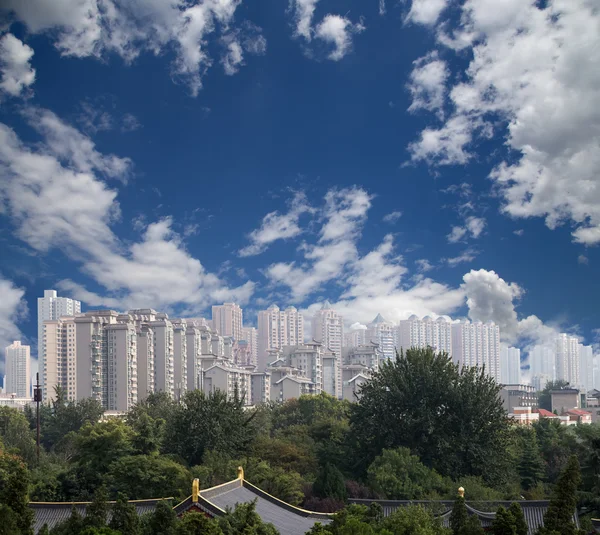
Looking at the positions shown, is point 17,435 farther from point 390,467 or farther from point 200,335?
point 200,335

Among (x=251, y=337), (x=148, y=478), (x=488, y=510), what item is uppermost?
(x=251, y=337)

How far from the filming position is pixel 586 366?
286 feet

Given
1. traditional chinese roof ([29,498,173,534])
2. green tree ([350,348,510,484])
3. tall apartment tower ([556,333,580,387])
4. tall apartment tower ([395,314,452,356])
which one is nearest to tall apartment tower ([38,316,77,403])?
green tree ([350,348,510,484])

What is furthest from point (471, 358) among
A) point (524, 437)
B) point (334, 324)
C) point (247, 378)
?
point (524, 437)

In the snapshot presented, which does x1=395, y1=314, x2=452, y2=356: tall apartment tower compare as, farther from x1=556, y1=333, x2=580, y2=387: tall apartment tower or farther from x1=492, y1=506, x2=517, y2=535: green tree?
x1=492, y1=506, x2=517, y2=535: green tree

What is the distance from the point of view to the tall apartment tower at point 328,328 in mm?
86188

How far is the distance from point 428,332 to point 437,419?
6379 centimetres

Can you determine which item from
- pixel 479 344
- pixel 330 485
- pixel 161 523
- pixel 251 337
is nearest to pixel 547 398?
pixel 479 344

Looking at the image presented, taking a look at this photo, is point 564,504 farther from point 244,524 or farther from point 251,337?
point 251,337

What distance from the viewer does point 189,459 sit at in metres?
20.5

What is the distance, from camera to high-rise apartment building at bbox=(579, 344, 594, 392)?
86.1 m

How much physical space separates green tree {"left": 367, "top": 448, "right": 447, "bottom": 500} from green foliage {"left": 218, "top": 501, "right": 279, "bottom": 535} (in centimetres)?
772

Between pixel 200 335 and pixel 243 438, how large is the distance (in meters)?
39.3

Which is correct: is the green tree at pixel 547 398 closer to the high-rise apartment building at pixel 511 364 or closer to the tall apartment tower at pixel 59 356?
the high-rise apartment building at pixel 511 364
